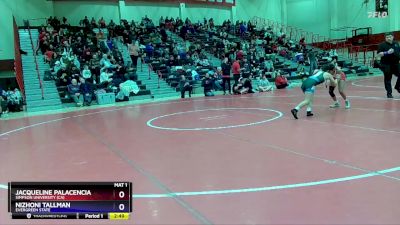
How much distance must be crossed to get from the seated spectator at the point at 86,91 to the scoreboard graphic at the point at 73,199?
50.2 ft

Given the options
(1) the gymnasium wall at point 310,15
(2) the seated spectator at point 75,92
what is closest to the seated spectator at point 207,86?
(2) the seated spectator at point 75,92

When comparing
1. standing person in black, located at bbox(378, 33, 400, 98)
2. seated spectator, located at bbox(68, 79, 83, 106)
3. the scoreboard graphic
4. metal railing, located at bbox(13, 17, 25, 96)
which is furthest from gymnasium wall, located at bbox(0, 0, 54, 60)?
the scoreboard graphic

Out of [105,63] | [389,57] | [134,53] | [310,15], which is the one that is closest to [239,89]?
[105,63]

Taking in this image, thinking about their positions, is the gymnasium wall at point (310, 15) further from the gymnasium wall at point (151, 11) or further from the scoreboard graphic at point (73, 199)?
the scoreboard graphic at point (73, 199)

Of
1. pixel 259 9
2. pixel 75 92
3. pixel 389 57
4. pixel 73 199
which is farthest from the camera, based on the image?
pixel 259 9

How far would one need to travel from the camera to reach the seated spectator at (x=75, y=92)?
1812cm

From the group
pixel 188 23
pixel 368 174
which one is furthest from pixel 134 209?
pixel 188 23

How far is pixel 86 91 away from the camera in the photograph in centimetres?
1838

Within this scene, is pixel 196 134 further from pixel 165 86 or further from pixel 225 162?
pixel 165 86

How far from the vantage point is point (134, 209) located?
393cm

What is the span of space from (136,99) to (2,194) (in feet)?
50.3

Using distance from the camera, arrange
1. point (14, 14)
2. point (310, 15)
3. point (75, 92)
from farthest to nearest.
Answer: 1. point (310, 15)
2. point (14, 14)
3. point (75, 92)

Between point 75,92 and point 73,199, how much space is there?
15955 mm

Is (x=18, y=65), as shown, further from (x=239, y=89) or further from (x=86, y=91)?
(x=239, y=89)
